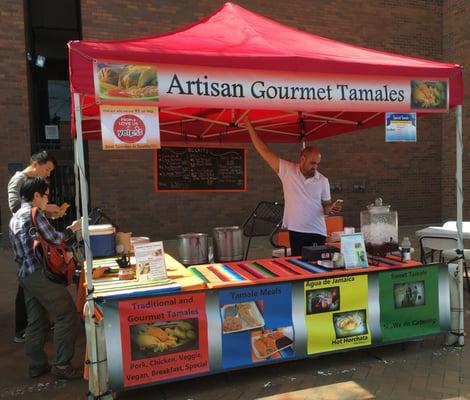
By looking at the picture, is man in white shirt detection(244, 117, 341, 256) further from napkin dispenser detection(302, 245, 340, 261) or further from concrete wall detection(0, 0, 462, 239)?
concrete wall detection(0, 0, 462, 239)

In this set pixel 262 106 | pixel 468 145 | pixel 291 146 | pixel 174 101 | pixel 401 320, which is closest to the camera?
pixel 174 101

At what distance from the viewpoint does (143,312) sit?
3.21 metres

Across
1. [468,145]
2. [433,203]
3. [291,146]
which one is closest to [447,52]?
[468,145]

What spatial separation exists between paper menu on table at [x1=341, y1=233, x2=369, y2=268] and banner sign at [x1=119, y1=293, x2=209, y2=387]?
126 cm

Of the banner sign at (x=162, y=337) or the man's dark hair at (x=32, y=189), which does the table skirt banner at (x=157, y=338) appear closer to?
the banner sign at (x=162, y=337)

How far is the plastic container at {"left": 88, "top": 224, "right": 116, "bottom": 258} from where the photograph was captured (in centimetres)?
428

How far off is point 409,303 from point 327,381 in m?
1.01

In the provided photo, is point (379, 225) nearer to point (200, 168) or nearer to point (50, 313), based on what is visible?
point (200, 168)

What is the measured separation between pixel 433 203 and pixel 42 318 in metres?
11.1

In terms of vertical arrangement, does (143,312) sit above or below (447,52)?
below

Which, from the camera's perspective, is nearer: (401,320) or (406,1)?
(401,320)

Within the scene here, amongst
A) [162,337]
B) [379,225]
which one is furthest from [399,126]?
[162,337]

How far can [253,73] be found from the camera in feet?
11.0

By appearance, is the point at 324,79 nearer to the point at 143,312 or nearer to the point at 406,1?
the point at 143,312
